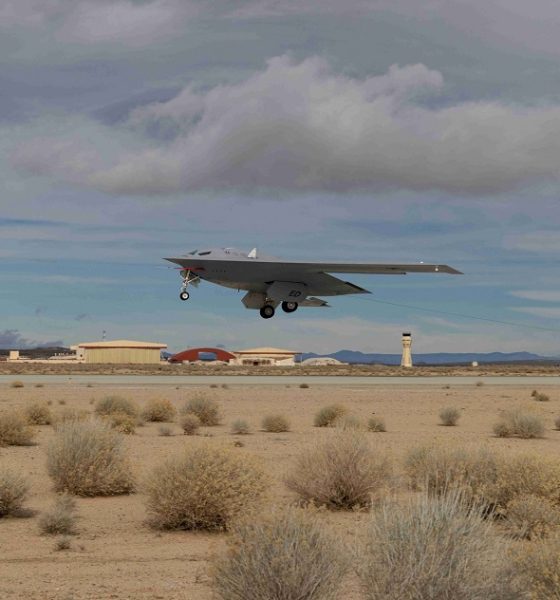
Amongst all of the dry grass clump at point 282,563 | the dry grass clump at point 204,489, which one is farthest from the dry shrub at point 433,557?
the dry grass clump at point 204,489

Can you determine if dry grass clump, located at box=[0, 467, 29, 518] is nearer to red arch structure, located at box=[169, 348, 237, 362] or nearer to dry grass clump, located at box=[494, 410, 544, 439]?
dry grass clump, located at box=[494, 410, 544, 439]

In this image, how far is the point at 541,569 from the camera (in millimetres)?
7164

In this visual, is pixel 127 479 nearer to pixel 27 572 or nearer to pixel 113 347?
pixel 27 572

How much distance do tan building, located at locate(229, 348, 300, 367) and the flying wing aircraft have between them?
113m

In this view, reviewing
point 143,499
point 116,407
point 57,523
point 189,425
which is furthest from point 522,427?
point 57,523

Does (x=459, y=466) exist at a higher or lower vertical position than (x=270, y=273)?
lower

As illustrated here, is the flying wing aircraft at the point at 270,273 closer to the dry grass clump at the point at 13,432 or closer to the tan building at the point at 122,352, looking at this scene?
the dry grass clump at the point at 13,432

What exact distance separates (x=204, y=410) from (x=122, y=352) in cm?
11758

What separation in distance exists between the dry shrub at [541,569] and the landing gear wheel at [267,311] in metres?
25.1

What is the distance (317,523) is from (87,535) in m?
6.34

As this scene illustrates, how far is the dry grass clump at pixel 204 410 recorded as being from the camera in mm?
33469

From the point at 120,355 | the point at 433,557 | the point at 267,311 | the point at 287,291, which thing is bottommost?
the point at 433,557

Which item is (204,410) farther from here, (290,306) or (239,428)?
(290,306)

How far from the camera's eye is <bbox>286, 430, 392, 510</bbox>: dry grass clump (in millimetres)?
14820
